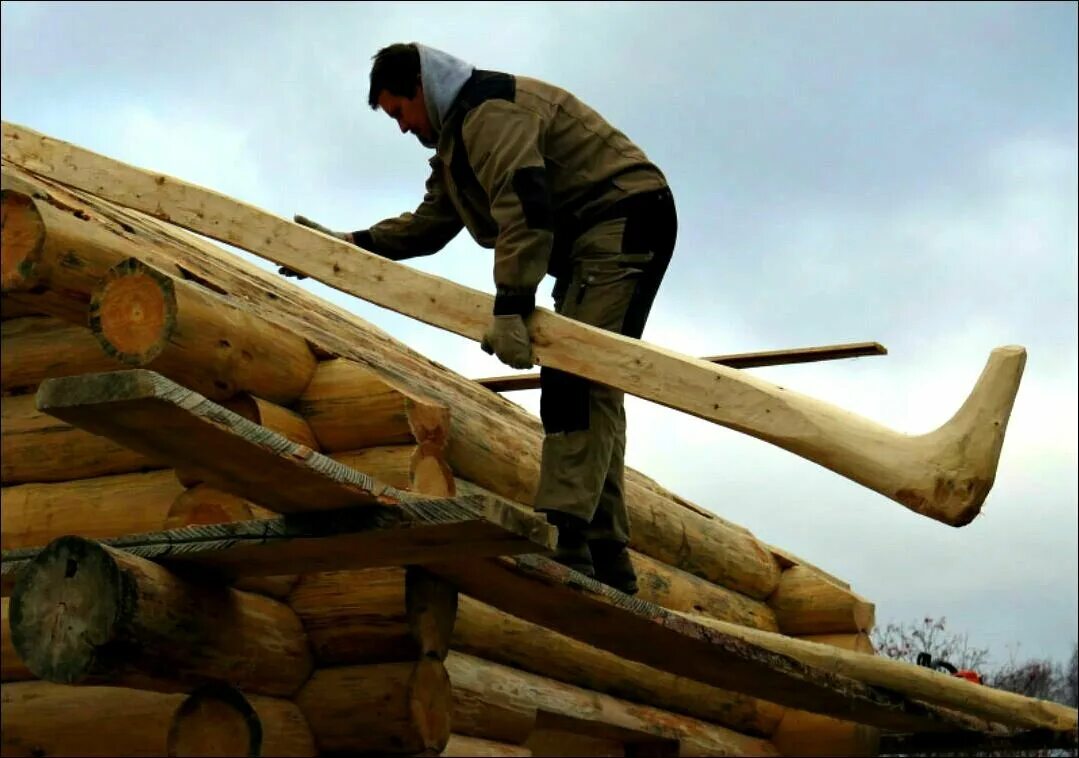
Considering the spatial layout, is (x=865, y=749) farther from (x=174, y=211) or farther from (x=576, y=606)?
(x=174, y=211)

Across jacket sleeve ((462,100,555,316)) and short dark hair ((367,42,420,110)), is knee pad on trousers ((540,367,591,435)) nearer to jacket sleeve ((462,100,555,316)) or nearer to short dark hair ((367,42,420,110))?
jacket sleeve ((462,100,555,316))

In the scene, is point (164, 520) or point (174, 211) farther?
point (164, 520)

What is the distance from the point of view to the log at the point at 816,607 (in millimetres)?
9609

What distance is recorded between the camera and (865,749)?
28.9 ft

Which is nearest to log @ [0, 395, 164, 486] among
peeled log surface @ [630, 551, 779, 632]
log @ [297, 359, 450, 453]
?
log @ [297, 359, 450, 453]

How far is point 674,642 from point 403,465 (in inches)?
48.7

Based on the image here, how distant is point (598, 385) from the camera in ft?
18.4

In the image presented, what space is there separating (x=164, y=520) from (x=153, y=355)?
1.00 meters

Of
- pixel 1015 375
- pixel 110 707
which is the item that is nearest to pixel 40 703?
pixel 110 707

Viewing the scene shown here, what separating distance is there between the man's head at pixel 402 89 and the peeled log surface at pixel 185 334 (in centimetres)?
95

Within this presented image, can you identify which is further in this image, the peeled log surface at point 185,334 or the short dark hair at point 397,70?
the short dark hair at point 397,70

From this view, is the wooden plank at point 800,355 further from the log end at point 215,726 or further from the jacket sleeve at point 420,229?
the log end at point 215,726

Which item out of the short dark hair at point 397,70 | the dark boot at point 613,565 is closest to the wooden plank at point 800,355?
the dark boot at point 613,565

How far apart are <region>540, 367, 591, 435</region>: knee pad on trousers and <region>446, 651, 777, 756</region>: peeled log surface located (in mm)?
1312
